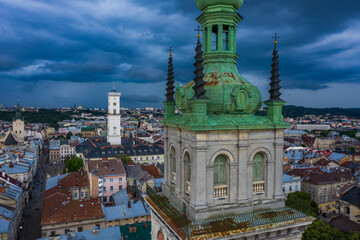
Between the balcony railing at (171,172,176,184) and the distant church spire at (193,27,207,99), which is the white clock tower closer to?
the balcony railing at (171,172,176,184)

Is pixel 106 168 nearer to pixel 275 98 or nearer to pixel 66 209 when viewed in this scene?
pixel 66 209

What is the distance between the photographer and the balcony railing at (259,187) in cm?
1585

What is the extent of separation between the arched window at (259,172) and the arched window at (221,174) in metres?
1.85

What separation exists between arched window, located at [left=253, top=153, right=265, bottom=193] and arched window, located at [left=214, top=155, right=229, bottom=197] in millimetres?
1854

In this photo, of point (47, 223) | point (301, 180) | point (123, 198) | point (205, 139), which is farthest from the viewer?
point (301, 180)

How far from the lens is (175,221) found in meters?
14.6

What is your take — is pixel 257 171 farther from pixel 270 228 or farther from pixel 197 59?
pixel 197 59

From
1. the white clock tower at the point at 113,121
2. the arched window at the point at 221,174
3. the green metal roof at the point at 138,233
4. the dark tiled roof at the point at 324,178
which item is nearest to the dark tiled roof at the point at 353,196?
the dark tiled roof at the point at 324,178

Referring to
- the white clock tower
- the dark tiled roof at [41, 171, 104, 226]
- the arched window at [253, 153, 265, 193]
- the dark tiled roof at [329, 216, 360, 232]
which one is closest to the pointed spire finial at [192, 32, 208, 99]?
the arched window at [253, 153, 265, 193]

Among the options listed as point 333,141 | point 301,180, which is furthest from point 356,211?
point 333,141

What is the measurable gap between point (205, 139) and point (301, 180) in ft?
226

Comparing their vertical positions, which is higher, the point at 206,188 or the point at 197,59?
the point at 197,59

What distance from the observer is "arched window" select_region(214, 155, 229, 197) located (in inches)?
594

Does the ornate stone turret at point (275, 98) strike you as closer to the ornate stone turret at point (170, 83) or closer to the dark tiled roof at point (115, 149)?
the ornate stone turret at point (170, 83)
